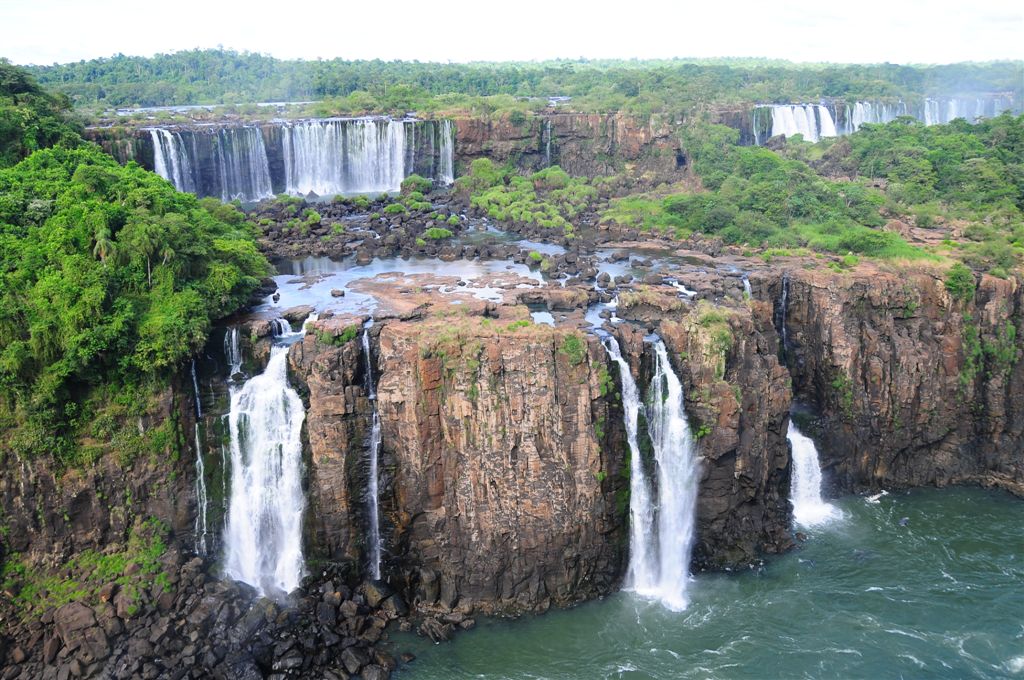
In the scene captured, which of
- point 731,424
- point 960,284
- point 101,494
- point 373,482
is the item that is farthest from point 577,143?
point 101,494

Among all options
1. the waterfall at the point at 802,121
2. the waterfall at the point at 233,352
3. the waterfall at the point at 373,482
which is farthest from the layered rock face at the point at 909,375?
the waterfall at the point at 802,121

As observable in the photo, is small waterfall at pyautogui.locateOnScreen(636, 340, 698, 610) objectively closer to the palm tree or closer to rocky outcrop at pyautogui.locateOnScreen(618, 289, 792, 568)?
rocky outcrop at pyautogui.locateOnScreen(618, 289, 792, 568)

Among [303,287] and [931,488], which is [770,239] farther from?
[303,287]

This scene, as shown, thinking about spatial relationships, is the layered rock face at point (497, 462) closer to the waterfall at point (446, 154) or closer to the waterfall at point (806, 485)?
the waterfall at point (806, 485)

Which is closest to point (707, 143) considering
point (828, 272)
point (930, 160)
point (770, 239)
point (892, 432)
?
point (930, 160)

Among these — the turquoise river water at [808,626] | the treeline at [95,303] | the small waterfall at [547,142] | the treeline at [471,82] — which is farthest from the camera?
the treeline at [471,82]

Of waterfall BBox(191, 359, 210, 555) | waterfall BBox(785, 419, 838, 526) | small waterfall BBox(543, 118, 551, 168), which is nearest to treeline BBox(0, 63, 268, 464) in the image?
waterfall BBox(191, 359, 210, 555)

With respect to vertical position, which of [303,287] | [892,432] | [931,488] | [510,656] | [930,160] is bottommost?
[510,656]

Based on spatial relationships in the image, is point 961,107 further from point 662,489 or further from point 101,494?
point 101,494
